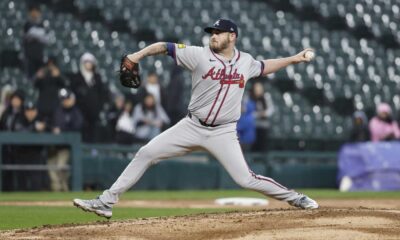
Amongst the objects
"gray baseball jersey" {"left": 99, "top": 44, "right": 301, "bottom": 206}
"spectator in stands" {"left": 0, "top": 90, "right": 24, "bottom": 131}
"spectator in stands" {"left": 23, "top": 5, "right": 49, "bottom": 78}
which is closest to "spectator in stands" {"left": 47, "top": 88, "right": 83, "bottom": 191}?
"spectator in stands" {"left": 0, "top": 90, "right": 24, "bottom": 131}

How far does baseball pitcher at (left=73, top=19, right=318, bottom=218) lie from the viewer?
7.88 meters

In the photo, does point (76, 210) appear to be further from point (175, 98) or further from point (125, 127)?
point (175, 98)

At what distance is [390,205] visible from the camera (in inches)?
460

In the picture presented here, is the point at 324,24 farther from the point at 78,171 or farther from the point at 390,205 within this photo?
the point at 390,205

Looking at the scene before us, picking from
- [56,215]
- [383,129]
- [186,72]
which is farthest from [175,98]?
[56,215]

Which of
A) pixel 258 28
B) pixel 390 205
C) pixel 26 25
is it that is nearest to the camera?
pixel 390 205

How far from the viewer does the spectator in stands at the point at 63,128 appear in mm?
14438

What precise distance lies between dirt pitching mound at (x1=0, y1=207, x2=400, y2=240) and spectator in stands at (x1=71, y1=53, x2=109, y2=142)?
700 cm

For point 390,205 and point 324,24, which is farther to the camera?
point 324,24

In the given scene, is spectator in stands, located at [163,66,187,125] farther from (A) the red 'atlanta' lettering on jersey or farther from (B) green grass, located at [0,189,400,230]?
(A) the red 'atlanta' lettering on jersey

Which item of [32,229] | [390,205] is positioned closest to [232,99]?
[32,229]

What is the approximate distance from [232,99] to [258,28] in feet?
39.5

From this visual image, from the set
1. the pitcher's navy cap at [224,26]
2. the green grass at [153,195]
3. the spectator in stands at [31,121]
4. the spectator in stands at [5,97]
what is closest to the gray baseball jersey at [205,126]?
the pitcher's navy cap at [224,26]

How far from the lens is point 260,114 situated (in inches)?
637
